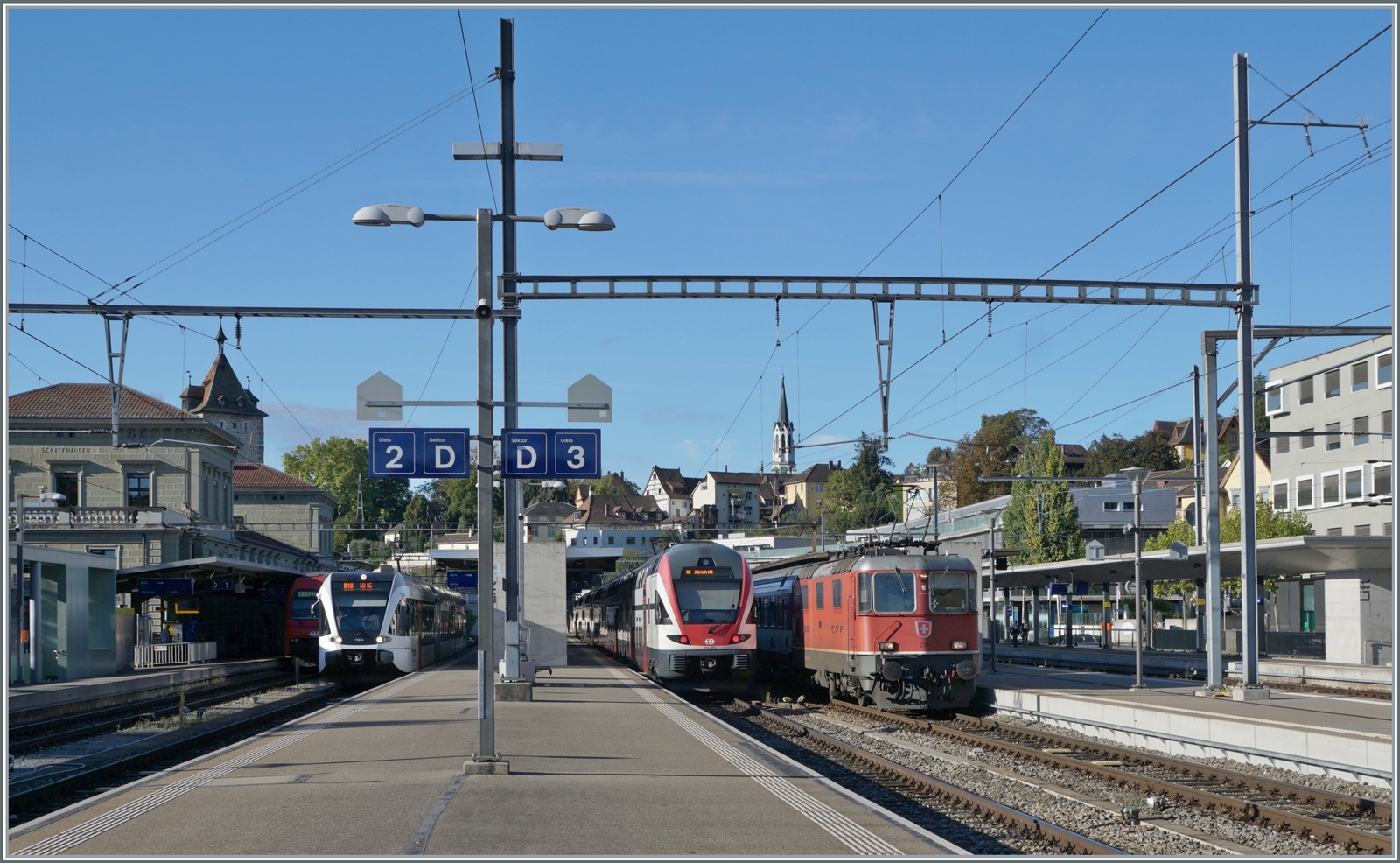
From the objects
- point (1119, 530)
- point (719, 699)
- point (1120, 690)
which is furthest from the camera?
point (1119, 530)

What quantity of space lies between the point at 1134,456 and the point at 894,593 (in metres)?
97.6

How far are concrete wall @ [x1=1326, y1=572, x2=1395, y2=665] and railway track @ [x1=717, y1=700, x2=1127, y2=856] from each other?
57.6 feet

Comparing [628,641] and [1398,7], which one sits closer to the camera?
[1398,7]

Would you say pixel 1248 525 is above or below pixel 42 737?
above

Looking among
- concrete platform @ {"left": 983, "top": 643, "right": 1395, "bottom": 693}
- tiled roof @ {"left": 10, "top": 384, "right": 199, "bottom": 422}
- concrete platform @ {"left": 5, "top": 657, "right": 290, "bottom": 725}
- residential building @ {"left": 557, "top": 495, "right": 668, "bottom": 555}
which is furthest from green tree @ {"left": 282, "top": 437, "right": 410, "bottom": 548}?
concrete platform @ {"left": 983, "top": 643, "right": 1395, "bottom": 693}

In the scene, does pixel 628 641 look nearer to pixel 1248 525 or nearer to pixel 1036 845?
pixel 1248 525

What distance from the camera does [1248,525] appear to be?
862 inches

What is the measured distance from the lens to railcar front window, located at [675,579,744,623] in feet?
91.8

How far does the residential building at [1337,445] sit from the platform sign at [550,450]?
4256 cm

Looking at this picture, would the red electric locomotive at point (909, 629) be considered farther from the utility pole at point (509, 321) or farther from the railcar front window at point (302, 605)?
the railcar front window at point (302, 605)

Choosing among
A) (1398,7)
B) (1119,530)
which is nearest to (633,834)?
(1398,7)

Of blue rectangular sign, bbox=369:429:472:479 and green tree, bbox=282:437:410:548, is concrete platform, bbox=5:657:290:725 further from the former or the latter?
green tree, bbox=282:437:410:548

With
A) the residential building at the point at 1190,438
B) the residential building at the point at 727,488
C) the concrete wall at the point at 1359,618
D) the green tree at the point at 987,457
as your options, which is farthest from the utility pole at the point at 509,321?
the residential building at the point at 727,488

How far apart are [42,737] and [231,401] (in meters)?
104
